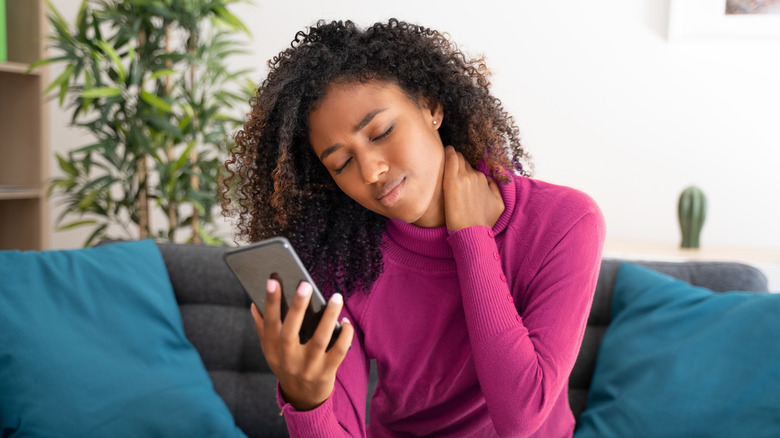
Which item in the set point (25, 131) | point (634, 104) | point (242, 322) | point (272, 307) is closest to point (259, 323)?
point (272, 307)

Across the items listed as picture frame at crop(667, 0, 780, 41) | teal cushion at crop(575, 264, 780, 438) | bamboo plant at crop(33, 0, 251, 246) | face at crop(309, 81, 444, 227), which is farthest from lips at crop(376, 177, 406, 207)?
picture frame at crop(667, 0, 780, 41)

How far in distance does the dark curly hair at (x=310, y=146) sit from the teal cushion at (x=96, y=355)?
21.1 inches

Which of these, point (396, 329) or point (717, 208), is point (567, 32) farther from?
point (396, 329)

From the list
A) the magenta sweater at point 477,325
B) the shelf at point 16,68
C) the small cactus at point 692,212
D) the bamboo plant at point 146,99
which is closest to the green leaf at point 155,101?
the bamboo plant at point 146,99

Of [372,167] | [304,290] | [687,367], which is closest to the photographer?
[304,290]

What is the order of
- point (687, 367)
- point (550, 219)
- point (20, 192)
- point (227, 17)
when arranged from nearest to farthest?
point (550, 219)
point (687, 367)
point (227, 17)
point (20, 192)

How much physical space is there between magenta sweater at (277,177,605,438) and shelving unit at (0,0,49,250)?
1.92m

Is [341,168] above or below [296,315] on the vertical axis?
above

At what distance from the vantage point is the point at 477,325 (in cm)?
92

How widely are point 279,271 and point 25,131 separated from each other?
218cm

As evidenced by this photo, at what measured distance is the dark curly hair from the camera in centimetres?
94

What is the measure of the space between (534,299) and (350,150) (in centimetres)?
34

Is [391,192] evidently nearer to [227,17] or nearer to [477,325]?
[477,325]

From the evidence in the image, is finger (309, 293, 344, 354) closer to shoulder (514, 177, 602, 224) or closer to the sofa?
shoulder (514, 177, 602, 224)
